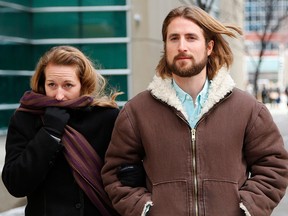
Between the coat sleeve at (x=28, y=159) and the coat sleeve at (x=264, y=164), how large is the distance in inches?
38.7

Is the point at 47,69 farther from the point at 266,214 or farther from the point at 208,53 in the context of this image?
the point at 266,214

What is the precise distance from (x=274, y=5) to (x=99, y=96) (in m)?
26.9

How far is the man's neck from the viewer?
8.52 feet

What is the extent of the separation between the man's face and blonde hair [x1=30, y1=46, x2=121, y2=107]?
20.8 inches

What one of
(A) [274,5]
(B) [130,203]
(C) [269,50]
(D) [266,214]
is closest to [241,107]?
(D) [266,214]

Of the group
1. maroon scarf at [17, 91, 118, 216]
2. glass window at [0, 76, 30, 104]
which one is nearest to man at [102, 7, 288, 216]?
maroon scarf at [17, 91, 118, 216]

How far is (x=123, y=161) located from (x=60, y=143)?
0.37 meters

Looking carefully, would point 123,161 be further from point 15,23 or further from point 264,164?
point 15,23

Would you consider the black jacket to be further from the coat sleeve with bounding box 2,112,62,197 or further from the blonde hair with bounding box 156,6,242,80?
the blonde hair with bounding box 156,6,242,80

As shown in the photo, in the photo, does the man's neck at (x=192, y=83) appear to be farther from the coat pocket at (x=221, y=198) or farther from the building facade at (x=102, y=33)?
the building facade at (x=102, y=33)

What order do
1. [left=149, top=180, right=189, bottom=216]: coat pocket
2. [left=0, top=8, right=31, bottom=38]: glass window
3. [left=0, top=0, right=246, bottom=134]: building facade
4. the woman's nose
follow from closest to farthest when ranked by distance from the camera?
[left=149, top=180, right=189, bottom=216]: coat pocket < the woman's nose < [left=0, top=8, right=31, bottom=38]: glass window < [left=0, top=0, right=246, bottom=134]: building facade

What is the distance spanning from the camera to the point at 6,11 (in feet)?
50.5

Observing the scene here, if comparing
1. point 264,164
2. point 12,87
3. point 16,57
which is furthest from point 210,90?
point 16,57

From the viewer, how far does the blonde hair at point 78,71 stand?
111 inches
